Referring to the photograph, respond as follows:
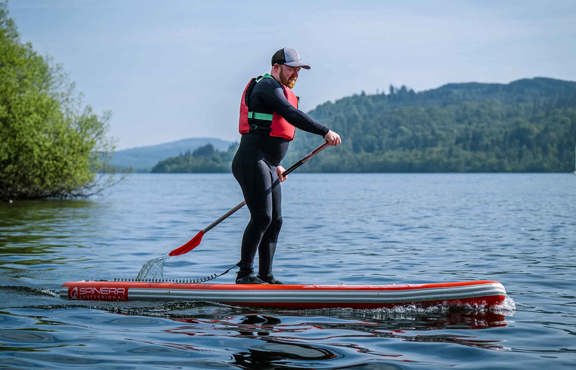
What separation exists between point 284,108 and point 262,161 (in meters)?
0.64

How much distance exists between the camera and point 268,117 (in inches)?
320

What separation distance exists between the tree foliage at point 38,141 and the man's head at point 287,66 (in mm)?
28751

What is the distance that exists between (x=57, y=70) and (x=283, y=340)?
37.7 metres

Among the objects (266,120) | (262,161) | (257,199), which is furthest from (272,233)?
(266,120)

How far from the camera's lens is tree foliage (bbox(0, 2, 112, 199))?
116ft

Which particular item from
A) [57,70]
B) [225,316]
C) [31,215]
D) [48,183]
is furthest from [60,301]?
[57,70]

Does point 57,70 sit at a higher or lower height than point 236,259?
higher

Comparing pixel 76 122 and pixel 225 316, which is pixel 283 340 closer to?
pixel 225 316

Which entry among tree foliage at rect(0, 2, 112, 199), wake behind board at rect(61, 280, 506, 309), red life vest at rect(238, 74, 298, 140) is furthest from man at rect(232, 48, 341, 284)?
tree foliage at rect(0, 2, 112, 199)

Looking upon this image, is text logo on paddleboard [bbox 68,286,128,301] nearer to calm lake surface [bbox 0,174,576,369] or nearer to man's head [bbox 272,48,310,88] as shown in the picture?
calm lake surface [bbox 0,174,576,369]

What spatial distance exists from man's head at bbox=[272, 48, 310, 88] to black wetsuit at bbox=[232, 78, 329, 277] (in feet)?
0.62

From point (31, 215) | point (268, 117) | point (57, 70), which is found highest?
point (57, 70)

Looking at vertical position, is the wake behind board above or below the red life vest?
below

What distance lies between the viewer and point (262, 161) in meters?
8.15
